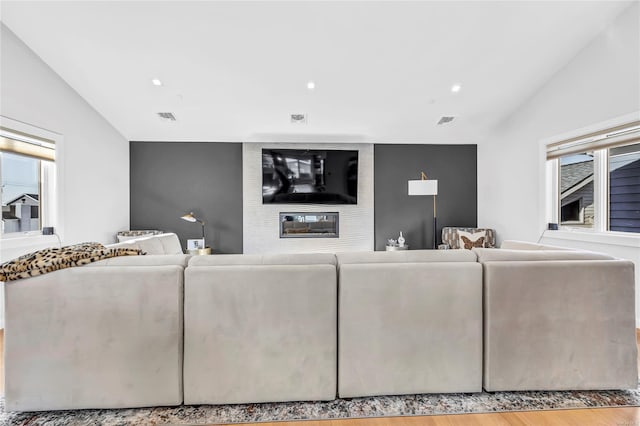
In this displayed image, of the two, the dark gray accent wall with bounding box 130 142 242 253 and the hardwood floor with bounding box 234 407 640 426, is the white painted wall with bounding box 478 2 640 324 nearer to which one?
the hardwood floor with bounding box 234 407 640 426

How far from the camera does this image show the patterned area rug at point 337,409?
1574 mm

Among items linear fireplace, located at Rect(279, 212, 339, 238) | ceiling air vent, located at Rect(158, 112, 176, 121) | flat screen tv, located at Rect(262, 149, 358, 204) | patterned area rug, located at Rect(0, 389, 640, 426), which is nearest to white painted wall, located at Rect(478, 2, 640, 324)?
patterned area rug, located at Rect(0, 389, 640, 426)

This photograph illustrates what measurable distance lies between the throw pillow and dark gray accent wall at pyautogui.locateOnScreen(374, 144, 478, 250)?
0.63 metres

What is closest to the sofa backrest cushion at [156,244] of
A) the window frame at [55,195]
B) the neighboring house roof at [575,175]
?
the window frame at [55,195]

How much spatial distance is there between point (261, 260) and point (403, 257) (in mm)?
A: 769

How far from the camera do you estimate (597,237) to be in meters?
3.18

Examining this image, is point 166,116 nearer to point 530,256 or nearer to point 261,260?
point 261,260

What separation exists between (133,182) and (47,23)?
257cm

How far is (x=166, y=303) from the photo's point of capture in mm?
1606

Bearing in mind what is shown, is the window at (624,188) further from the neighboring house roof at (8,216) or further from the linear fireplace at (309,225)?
the neighboring house roof at (8,216)

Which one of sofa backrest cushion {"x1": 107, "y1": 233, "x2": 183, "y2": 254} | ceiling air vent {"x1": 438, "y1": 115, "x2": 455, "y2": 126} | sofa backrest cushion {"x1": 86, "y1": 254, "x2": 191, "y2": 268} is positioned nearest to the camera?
sofa backrest cushion {"x1": 86, "y1": 254, "x2": 191, "y2": 268}

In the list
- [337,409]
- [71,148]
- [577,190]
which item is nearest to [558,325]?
[337,409]

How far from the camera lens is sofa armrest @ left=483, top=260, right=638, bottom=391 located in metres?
1.70

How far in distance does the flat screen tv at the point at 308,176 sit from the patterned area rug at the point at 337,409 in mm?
3708
